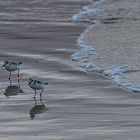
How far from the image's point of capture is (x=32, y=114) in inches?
475

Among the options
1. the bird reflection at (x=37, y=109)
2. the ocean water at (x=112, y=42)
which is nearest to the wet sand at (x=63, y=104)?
the bird reflection at (x=37, y=109)

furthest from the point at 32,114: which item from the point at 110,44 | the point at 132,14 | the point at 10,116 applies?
the point at 132,14

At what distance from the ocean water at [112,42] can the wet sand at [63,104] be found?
37 cm

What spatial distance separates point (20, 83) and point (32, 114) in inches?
118

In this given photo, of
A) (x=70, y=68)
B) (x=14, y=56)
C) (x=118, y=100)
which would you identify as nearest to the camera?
(x=118, y=100)

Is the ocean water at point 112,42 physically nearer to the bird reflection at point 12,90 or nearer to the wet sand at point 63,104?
the wet sand at point 63,104

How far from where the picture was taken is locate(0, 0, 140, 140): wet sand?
10.6 m

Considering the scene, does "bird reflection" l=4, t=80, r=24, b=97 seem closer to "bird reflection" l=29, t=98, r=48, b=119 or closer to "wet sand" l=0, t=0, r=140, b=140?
"wet sand" l=0, t=0, r=140, b=140

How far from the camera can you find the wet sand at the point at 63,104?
1062cm

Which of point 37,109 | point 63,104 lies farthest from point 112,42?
point 37,109

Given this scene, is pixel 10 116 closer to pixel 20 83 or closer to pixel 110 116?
pixel 110 116

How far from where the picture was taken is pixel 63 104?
42.2 feet

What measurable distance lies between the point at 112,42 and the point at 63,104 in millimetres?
8783

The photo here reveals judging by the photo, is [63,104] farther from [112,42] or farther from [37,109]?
[112,42]
